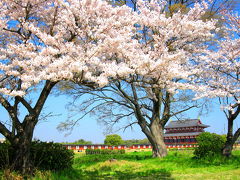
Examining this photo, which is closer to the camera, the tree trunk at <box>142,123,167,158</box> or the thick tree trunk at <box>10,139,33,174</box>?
the thick tree trunk at <box>10,139,33,174</box>

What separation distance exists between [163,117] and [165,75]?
10.8 metres

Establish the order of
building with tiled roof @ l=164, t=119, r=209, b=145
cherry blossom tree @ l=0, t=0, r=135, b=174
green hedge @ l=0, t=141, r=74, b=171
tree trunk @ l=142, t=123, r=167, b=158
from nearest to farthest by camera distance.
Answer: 1. cherry blossom tree @ l=0, t=0, r=135, b=174
2. green hedge @ l=0, t=141, r=74, b=171
3. tree trunk @ l=142, t=123, r=167, b=158
4. building with tiled roof @ l=164, t=119, r=209, b=145

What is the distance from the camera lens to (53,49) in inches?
315

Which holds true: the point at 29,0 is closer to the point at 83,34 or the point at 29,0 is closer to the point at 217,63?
the point at 83,34

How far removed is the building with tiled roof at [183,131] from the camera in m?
48.0

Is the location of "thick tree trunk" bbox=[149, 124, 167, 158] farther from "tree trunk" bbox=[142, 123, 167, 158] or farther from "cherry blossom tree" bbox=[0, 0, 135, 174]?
"cherry blossom tree" bbox=[0, 0, 135, 174]

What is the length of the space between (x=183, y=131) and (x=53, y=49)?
148 ft

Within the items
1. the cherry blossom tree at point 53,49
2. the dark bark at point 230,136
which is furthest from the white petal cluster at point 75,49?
the dark bark at point 230,136

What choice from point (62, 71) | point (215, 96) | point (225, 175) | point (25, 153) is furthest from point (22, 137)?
point (215, 96)

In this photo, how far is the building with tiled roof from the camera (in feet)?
158

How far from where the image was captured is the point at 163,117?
19250mm

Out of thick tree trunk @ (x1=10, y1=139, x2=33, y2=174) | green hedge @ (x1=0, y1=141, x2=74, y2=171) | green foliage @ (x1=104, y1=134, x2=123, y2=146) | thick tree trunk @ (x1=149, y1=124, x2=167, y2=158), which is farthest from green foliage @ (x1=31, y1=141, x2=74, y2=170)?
green foliage @ (x1=104, y1=134, x2=123, y2=146)

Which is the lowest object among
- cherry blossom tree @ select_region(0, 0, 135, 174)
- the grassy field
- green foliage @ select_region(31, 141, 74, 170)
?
the grassy field

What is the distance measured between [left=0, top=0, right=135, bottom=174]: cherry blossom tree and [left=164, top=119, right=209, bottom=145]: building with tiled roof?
41.2 m
